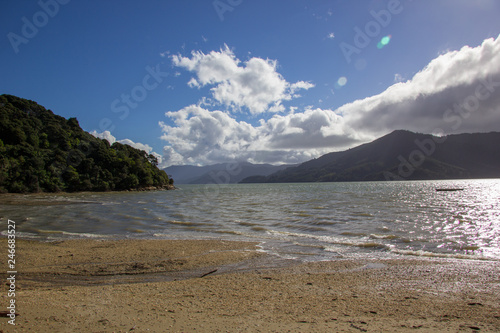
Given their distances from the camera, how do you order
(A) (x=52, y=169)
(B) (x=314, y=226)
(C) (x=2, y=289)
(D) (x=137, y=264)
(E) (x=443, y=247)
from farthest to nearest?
(A) (x=52, y=169) → (B) (x=314, y=226) → (E) (x=443, y=247) → (D) (x=137, y=264) → (C) (x=2, y=289)

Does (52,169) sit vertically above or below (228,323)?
above

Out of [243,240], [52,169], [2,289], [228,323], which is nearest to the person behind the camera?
[228,323]

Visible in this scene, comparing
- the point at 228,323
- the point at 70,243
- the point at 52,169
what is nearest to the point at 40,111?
the point at 52,169

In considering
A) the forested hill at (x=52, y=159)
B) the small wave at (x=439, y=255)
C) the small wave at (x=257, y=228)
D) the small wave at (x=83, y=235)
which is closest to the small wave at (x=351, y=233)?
the small wave at (x=439, y=255)

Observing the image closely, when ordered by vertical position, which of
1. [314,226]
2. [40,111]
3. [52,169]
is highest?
[40,111]

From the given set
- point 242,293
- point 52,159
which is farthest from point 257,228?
point 52,159

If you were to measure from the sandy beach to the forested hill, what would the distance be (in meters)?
78.7

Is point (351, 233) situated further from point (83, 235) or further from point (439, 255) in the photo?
point (83, 235)

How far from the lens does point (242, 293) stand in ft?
22.8

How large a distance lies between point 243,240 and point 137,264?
22.1ft

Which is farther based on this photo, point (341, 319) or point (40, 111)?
point (40, 111)

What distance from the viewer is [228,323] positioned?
507 centimetres

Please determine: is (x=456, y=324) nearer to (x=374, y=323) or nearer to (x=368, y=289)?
(x=374, y=323)

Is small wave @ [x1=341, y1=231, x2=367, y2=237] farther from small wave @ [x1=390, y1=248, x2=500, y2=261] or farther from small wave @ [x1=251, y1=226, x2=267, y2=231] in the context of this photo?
small wave @ [x1=251, y1=226, x2=267, y2=231]
